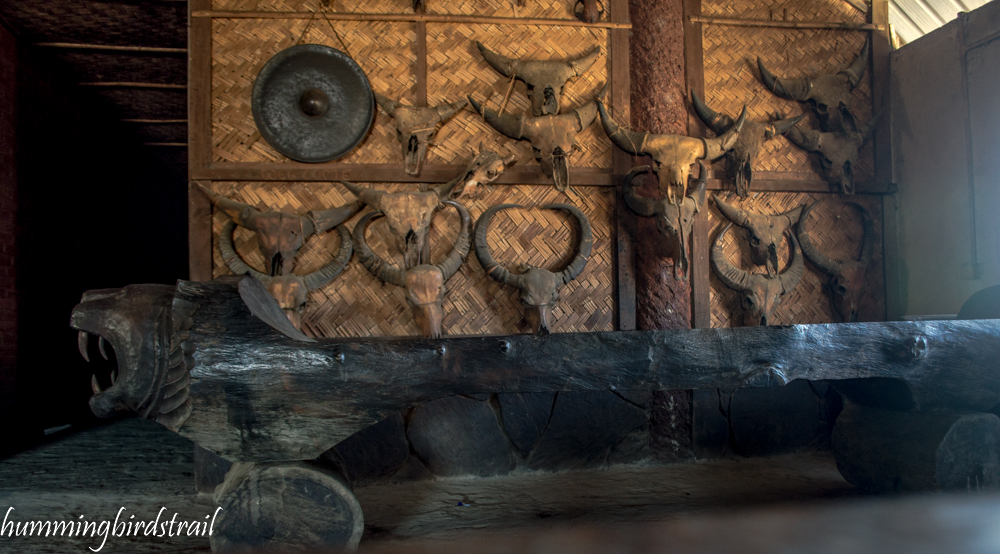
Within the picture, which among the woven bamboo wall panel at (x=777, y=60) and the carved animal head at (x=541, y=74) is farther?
the woven bamboo wall panel at (x=777, y=60)

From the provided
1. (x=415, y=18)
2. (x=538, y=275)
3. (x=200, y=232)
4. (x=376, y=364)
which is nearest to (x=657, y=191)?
(x=538, y=275)

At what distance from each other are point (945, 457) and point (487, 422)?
2760 millimetres

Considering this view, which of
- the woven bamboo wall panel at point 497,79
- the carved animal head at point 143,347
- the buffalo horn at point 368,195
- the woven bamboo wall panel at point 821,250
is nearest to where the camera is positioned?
the carved animal head at point 143,347

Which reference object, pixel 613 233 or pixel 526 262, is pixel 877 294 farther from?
pixel 526 262

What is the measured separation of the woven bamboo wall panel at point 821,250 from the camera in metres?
4.43

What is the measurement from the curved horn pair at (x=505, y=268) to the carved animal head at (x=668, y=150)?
66cm

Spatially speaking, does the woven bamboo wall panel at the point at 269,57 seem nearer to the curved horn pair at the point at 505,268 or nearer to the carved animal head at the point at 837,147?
the curved horn pair at the point at 505,268

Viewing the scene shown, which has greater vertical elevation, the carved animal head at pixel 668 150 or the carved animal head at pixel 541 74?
the carved animal head at pixel 541 74

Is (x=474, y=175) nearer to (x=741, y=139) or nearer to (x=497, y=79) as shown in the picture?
(x=497, y=79)

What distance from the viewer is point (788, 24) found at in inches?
182

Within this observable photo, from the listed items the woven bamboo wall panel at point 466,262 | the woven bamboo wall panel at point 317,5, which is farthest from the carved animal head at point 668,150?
the woven bamboo wall panel at point 317,5

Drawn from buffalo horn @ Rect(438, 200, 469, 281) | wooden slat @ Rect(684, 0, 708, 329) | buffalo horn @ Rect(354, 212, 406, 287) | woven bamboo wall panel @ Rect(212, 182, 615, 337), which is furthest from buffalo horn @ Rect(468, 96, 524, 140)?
wooden slat @ Rect(684, 0, 708, 329)

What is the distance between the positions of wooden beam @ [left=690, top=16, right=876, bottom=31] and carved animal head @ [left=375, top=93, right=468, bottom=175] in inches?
95.2

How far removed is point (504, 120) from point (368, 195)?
122 cm
